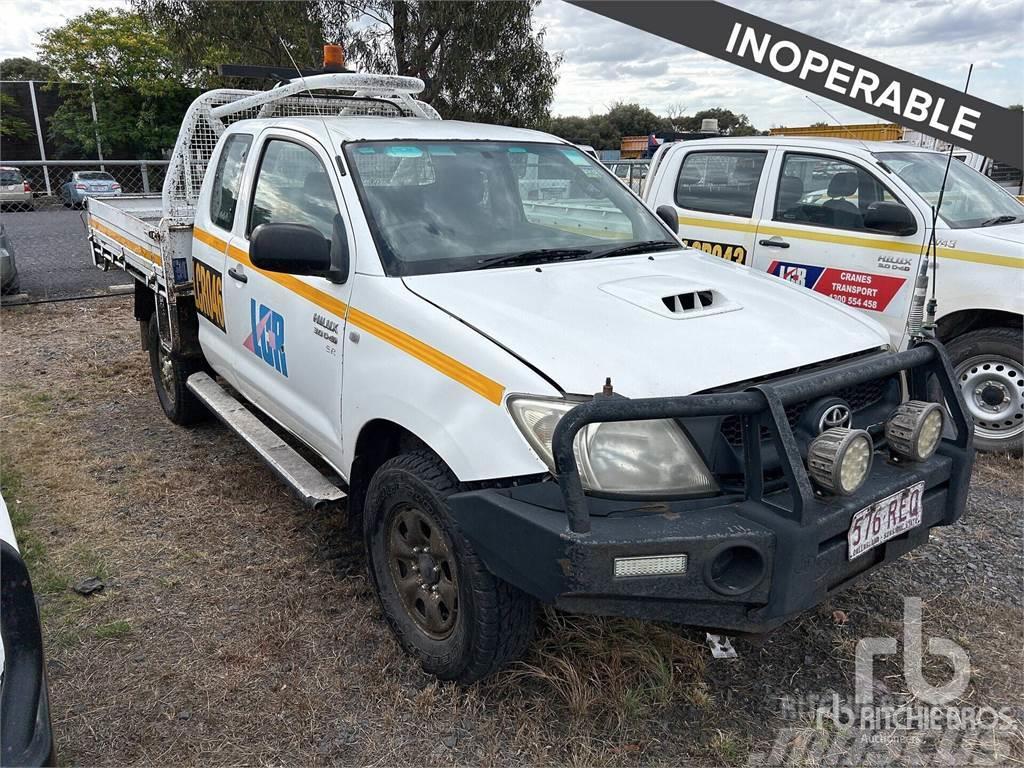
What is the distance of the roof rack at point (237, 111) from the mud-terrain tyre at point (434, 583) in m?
2.84

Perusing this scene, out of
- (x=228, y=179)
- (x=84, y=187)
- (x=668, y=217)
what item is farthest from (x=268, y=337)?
(x=84, y=187)

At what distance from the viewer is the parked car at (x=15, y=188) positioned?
48.6 feet

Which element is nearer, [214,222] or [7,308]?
[214,222]

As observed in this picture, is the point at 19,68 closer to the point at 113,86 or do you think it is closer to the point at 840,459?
the point at 113,86

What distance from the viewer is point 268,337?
3.83 meters

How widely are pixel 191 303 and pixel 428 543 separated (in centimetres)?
299

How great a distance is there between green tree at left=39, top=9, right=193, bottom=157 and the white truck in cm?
3615

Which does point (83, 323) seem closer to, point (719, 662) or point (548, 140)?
point (548, 140)

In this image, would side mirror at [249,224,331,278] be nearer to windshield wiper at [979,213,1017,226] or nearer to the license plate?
the license plate

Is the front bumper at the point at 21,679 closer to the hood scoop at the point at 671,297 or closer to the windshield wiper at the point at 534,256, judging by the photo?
the windshield wiper at the point at 534,256

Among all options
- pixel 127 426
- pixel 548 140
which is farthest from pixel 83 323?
pixel 548 140

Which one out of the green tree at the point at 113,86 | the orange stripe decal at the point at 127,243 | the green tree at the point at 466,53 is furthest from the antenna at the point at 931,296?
the green tree at the point at 113,86

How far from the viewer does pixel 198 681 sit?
9.69ft

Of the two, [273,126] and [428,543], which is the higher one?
[273,126]
